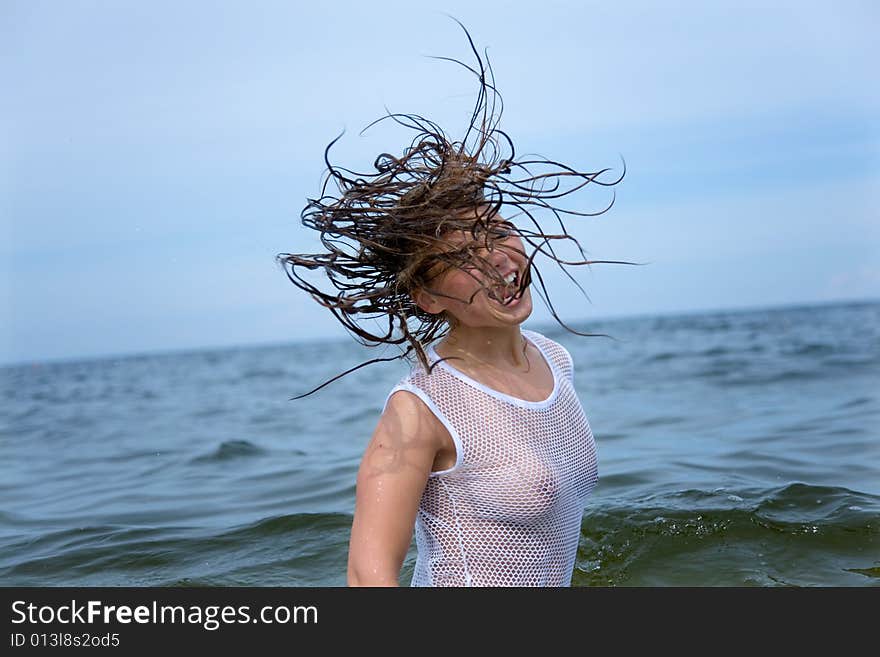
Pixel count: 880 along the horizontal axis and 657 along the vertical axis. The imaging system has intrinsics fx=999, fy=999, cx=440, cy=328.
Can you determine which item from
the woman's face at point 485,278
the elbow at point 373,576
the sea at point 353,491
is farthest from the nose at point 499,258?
the sea at point 353,491

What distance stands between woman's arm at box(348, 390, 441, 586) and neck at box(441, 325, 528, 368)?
1.02 ft

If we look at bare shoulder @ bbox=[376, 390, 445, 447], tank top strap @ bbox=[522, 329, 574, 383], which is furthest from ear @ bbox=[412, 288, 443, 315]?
tank top strap @ bbox=[522, 329, 574, 383]

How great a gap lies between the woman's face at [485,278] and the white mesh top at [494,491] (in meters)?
0.20

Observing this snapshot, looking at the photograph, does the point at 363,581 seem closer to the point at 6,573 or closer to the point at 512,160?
the point at 512,160

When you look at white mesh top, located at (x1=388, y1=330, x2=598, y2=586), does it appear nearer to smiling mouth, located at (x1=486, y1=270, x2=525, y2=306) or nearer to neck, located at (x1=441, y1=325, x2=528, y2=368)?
neck, located at (x1=441, y1=325, x2=528, y2=368)

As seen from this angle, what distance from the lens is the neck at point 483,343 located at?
2.89 m

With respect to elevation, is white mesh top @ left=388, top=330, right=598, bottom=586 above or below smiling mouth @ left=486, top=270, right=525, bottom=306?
below

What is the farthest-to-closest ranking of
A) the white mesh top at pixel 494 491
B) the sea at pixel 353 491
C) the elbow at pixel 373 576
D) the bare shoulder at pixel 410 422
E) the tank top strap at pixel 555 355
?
the sea at pixel 353 491
the tank top strap at pixel 555 355
the white mesh top at pixel 494 491
the bare shoulder at pixel 410 422
the elbow at pixel 373 576

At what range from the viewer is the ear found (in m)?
2.80

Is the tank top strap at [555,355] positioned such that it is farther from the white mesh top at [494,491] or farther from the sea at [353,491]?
the sea at [353,491]

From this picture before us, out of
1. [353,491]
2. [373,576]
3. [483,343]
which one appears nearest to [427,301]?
[483,343]

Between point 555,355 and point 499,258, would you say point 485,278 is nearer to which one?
point 499,258
